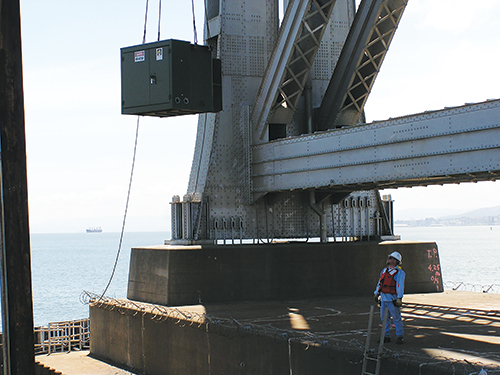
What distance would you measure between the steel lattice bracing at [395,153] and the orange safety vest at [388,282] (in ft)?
13.1

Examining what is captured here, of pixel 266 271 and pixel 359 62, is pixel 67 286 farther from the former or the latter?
pixel 359 62

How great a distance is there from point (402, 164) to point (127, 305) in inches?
359

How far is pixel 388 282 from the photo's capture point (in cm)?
1298

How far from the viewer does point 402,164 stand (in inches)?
687

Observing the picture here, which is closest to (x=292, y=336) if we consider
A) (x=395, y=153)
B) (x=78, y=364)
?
(x=395, y=153)

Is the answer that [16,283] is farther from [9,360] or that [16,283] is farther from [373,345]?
[373,345]

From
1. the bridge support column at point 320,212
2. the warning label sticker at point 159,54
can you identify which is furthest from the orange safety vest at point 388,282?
the bridge support column at point 320,212

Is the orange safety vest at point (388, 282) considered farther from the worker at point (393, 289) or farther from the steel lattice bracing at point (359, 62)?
the steel lattice bracing at point (359, 62)

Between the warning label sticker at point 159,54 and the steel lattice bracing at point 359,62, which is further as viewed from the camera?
the steel lattice bracing at point 359,62

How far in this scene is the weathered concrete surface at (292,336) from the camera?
12539mm

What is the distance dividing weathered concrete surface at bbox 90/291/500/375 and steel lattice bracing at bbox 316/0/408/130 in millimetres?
6033

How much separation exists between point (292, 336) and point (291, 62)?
9.49 metres

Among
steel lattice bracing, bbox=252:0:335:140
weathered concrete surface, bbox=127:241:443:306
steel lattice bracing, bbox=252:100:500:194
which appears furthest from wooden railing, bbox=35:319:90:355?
steel lattice bracing, bbox=252:0:335:140

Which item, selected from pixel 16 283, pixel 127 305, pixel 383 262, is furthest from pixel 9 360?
pixel 383 262
